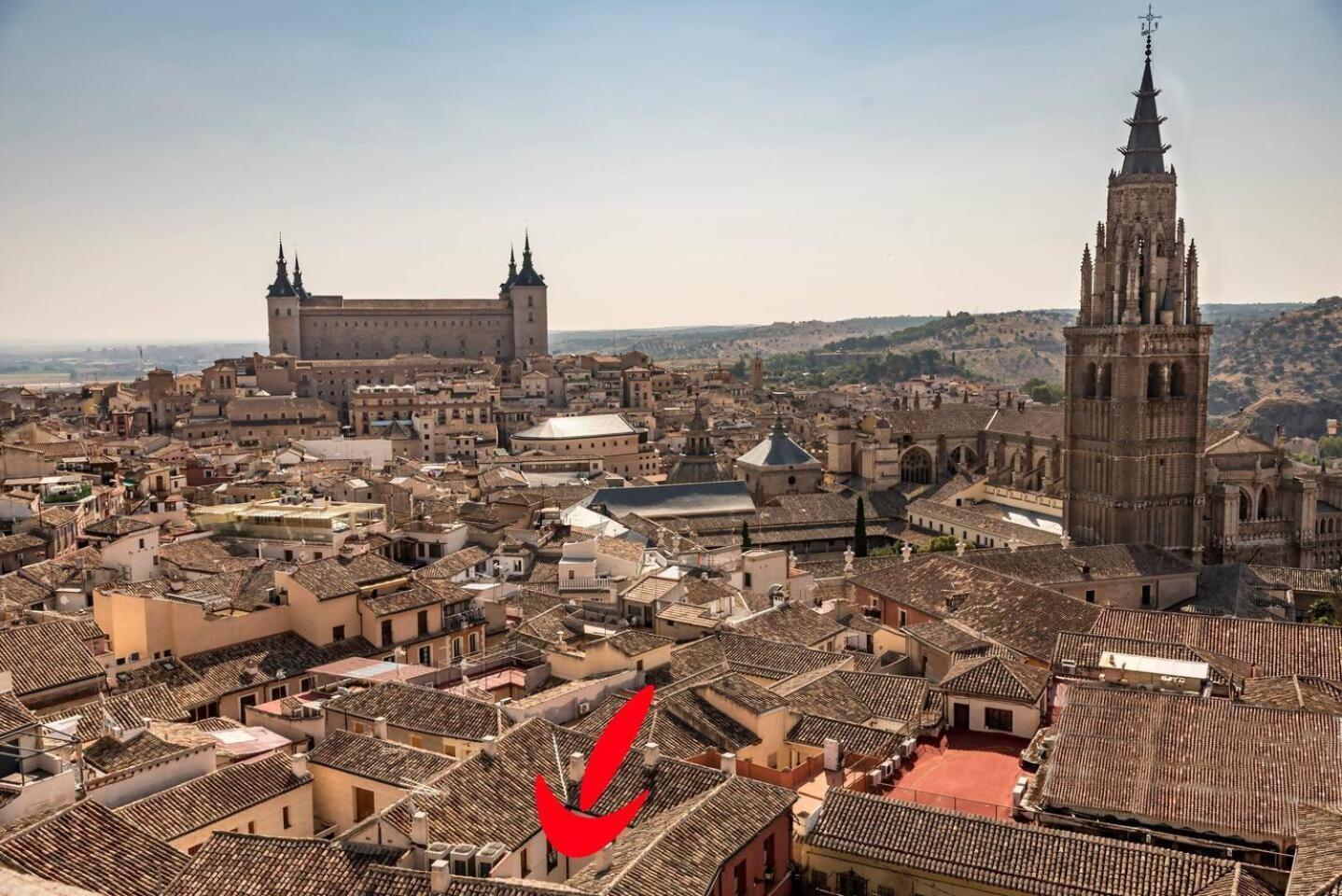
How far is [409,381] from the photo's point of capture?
10269 centimetres

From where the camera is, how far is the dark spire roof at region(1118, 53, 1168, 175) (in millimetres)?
44562

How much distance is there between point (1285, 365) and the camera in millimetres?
160750

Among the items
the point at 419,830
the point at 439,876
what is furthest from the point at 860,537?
the point at 439,876

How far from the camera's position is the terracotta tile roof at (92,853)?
11.8m

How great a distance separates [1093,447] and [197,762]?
123ft

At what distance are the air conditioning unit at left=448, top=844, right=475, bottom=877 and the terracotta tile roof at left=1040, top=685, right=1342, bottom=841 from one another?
7.53 m

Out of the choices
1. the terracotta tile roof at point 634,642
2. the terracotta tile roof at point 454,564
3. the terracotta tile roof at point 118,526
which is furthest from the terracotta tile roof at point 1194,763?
the terracotta tile roof at point 118,526

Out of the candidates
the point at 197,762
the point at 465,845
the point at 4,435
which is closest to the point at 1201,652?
the point at 465,845

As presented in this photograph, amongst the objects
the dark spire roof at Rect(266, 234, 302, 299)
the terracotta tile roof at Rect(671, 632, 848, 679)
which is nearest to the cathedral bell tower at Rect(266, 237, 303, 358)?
the dark spire roof at Rect(266, 234, 302, 299)

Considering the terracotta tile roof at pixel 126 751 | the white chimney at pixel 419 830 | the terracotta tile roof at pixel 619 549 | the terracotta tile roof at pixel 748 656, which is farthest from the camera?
the terracotta tile roof at pixel 619 549

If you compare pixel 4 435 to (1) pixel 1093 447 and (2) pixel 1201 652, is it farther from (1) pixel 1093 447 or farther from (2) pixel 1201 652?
(2) pixel 1201 652

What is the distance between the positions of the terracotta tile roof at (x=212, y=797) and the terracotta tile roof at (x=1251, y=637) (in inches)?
612

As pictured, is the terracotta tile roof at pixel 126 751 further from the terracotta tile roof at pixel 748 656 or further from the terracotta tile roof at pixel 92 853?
the terracotta tile roof at pixel 748 656

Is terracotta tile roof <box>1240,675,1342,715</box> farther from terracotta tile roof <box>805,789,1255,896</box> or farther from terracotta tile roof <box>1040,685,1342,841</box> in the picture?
terracotta tile roof <box>805,789,1255,896</box>
